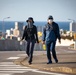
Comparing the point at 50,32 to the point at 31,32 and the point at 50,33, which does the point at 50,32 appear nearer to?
the point at 50,33

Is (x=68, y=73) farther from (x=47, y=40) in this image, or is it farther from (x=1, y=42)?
(x=1, y=42)

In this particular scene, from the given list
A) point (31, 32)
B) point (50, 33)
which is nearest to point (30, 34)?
point (31, 32)

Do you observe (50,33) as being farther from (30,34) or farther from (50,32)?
(30,34)

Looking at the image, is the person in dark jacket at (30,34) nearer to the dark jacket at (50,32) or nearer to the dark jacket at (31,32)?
the dark jacket at (31,32)

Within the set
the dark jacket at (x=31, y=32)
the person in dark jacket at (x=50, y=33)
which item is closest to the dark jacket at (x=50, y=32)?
the person in dark jacket at (x=50, y=33)

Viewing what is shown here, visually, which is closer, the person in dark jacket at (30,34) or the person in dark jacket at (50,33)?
the person in dark jacket at (50,33)

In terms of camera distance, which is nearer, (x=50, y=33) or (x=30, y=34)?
(x=50, y=33)

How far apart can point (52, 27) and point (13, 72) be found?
9.76ft

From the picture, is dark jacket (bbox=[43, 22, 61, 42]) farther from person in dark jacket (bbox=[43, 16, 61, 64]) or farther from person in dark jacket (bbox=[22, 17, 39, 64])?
person in dark jacket (bbox=[22, 17, 39, 64])

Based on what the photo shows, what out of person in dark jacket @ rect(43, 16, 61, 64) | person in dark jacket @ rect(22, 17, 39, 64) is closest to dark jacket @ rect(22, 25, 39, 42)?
person in dark jacket @ rect(22, 17, 39, 64)

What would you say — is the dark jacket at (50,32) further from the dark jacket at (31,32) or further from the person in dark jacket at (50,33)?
the dark jacket at (31,32)

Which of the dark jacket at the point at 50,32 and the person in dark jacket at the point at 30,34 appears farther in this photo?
the person in dark jacket at the point at 30,34

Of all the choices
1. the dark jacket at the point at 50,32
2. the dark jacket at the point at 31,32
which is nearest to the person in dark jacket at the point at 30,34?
the dark jacket at the point at 31,32

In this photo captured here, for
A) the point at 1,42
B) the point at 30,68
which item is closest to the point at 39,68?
the point at 30,68
